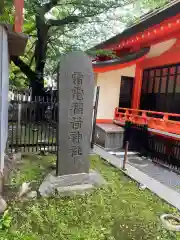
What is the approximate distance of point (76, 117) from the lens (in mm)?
4527

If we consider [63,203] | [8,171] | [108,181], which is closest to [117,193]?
[108,181]

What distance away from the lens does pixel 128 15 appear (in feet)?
30.8

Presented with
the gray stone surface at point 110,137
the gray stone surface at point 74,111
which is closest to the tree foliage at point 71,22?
the gray stone surface at point 110,137

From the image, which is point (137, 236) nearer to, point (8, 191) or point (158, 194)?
point (158, 194)

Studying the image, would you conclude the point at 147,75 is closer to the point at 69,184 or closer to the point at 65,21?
the point at 65,21

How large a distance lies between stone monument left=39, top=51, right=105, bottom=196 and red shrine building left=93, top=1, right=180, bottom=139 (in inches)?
160

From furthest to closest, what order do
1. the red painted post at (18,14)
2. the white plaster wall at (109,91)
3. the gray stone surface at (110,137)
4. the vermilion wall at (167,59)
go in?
the white plaster wall at (109,91), the gray stone surface at (110,137), the vermilion wall at (167,59), the red painted post at (18,14)

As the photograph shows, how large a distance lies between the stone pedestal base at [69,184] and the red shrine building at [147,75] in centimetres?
411

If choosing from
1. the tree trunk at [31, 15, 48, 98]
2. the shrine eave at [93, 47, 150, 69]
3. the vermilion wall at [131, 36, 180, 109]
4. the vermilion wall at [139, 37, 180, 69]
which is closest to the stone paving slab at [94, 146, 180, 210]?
the shrine eave at [93, 47, 150, 69]

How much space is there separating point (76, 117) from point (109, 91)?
6435 millimetres

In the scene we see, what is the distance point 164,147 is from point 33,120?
505cm

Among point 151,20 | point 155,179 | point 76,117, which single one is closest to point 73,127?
point 76,117

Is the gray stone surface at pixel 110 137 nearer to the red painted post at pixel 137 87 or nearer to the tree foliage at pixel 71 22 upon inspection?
the red painted post at pixel 137 87

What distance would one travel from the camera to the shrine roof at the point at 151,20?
672cm
